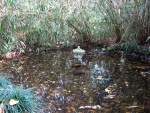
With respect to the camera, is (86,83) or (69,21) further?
(69,21)

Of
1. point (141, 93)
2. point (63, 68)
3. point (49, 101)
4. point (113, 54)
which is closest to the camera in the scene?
point (49, 101)

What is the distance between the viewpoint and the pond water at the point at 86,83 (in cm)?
238

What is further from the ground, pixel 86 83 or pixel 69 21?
pixel 69 21

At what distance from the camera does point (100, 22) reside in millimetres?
6145

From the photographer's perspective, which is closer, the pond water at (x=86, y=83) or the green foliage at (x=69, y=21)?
the pond water at (x=86, y=83)

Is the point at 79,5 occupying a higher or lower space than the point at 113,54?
higher

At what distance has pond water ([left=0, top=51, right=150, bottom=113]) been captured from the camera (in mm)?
2379

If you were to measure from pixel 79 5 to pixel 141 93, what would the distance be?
348 centimetres

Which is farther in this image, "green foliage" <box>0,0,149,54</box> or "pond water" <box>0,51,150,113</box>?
"green foliage" <box>0,0,149,54</box>

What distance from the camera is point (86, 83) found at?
127 inches

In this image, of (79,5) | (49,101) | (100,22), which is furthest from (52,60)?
(49,101)

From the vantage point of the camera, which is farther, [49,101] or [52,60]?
[52,60]

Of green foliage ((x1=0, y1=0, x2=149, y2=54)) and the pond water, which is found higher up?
green foliage ((x1=0, y1=0, x2=149, y2=54))

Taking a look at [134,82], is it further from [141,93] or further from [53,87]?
[53,87]
